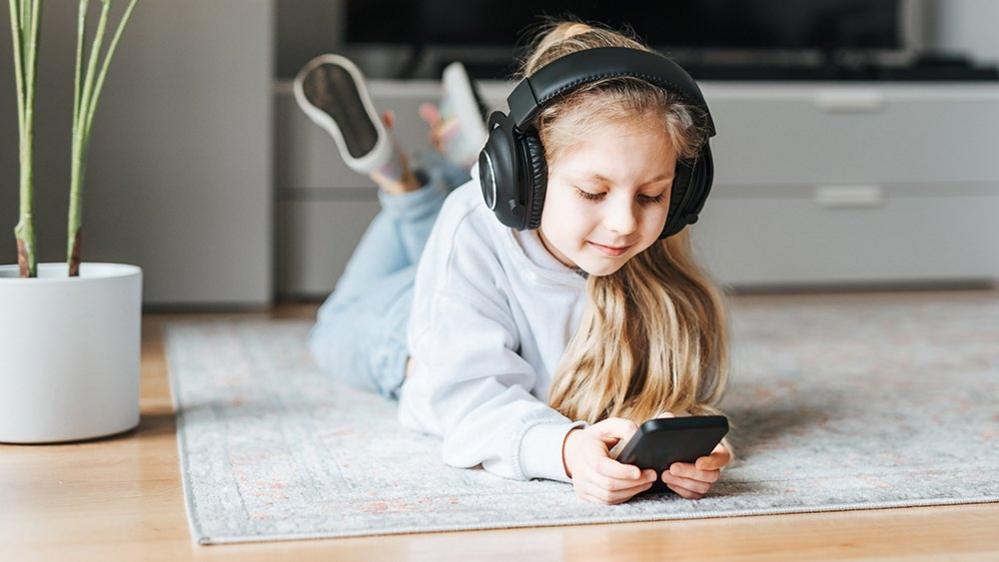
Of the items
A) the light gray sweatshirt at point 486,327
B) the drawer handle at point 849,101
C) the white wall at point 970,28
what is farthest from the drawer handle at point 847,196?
the light gray sweatshirt at point 486,327

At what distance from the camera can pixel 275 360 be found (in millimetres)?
1913

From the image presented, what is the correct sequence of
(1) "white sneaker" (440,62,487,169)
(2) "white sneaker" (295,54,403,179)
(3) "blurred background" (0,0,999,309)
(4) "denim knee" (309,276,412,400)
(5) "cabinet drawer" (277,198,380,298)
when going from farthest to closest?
(5) "cabinet drawer" (277,198,380,298) → (3) "blurred background" (0,0,999,309) → (1) "white sneaker" (440,62,487,169) → (2) "white sneaker" (295,54,403,179) → (4) "denim knee" (309,276,412,400)

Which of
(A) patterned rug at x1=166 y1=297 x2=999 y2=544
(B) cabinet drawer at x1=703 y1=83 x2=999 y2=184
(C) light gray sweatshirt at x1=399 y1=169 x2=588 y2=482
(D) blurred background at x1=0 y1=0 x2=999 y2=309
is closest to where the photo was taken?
(A) patterned rug at x1=166 y1=297 x2=999 y2=544

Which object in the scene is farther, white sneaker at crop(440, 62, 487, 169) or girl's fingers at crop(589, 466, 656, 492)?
white sneaker at crop(440, 62, 487, 169)

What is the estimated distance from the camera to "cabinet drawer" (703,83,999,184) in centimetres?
Result: 287

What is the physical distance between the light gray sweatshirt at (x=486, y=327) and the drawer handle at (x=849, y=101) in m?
1.78

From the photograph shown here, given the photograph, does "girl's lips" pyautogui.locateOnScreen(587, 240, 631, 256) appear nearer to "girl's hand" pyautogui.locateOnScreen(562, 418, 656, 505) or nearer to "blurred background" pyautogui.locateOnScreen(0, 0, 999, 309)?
"girl's hand" pyautogui.locateOnScreen(562, 418, 656, 505)

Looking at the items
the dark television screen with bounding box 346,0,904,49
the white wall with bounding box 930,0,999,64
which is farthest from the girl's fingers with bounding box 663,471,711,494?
the white wall with bounding box 930,0,999,64

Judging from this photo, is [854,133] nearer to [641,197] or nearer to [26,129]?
[641,197]

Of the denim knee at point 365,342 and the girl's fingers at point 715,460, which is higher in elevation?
the girl's fingers at point 715,460

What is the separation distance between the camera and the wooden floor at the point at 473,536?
977 mm

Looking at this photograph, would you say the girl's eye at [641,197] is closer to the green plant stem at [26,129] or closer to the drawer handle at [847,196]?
the green plant stem at [26,129]

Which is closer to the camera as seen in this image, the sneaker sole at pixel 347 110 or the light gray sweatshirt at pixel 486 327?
the light gray sweatshirt at pixel 486 327

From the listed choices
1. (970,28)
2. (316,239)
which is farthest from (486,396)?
(970,28)
